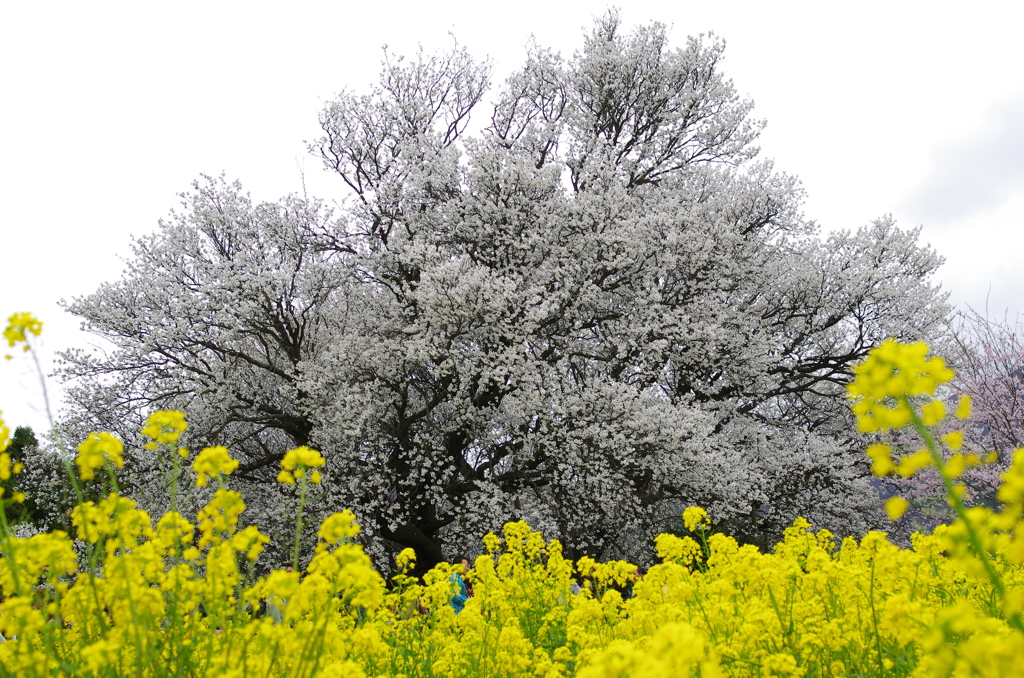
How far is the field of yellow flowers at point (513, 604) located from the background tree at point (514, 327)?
27.6 feet

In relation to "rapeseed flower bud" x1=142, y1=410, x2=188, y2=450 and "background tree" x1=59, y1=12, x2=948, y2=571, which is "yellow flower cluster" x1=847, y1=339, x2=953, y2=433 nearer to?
"rapeseed flower bud" x1=142, y1=410, x2=188, y2=450

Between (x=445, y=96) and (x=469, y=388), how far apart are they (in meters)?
8.48

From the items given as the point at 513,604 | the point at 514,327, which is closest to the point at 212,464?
the point at 513,604

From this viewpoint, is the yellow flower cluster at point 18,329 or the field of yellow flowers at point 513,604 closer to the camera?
the field of yellow flowers at point 513,604

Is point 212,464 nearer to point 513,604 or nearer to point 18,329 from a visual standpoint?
point 18,329

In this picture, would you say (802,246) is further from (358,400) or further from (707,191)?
(358,400)

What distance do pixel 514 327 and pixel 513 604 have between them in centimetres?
893

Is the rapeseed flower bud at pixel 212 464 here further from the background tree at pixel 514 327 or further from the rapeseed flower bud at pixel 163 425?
the background tree at pixel 514 327

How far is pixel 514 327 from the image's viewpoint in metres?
13.9

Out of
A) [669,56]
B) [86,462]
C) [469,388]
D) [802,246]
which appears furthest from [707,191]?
[86,462]

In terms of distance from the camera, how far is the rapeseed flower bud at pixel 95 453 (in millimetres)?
2752

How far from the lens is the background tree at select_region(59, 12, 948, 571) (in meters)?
13.8

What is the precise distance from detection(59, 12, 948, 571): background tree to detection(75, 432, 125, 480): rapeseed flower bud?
10287 millimetres

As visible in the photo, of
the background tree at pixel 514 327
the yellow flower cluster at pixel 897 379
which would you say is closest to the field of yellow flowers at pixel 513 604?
the yellow flower cluster at pixel 897 379
